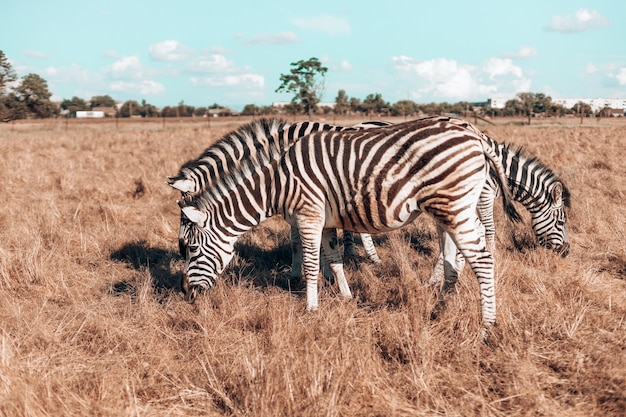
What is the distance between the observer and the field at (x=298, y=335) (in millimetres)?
3891

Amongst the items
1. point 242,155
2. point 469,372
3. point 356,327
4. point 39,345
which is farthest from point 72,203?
point 469,372

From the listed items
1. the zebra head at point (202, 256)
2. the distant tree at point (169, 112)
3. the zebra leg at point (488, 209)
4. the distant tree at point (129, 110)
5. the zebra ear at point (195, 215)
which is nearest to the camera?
the zebra ear at point (195, 215)

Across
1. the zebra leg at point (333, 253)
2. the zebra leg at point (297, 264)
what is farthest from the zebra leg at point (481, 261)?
the zebra leg at point (297, 264)

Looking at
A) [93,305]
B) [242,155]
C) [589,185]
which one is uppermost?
[242,155]

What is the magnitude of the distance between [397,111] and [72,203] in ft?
227

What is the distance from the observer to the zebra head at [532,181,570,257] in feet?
26.8

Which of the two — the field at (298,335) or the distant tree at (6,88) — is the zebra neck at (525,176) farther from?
the distant tree at (6,88)

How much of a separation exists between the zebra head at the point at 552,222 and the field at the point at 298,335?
1.17ft

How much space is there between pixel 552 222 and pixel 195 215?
17.9 feet

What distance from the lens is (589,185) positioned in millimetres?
13094

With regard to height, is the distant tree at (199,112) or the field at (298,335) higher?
the distant tree at (199,112)

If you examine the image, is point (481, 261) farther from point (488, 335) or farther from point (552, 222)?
point (552, 222)

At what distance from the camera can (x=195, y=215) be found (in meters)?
6.16

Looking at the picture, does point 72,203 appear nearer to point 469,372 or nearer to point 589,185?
point 469,372
